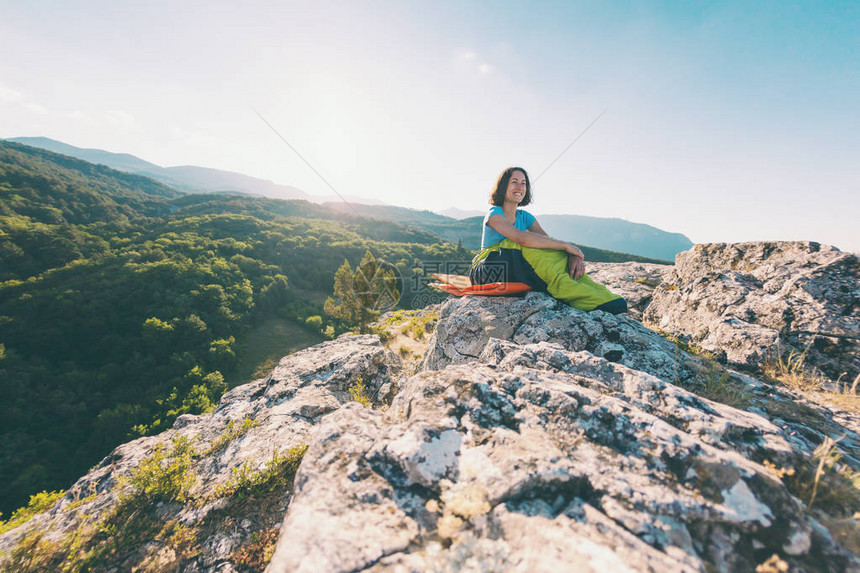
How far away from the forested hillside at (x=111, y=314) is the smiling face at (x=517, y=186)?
35.5 m

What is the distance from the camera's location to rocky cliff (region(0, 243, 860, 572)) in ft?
6.40

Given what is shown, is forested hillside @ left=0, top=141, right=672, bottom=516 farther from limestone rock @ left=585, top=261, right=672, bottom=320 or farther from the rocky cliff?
the rocky cliff

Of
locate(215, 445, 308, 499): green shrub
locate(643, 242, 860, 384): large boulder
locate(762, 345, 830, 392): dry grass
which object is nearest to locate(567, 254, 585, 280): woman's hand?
locate(643, 242, 860, 384): large boulder

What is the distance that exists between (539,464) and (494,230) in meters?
4.77

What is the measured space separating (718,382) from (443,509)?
474 cm

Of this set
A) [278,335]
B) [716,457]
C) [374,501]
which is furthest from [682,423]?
[278,335]

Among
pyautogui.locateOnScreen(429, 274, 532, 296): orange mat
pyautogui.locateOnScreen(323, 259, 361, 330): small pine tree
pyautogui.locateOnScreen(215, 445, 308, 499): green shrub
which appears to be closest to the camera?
pyautogui.locateOnScreen(215, 445, 308, 499): green shrub

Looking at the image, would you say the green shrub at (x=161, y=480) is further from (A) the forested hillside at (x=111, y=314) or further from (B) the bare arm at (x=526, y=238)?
(A) the forested hillside at (x=111, y=314)

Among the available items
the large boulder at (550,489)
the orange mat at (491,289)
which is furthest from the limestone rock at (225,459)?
the orange mat at (491,289)

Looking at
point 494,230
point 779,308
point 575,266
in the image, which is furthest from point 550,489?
point 779,308

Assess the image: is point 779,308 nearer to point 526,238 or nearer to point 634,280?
point 526,238

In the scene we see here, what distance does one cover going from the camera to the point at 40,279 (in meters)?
45.3

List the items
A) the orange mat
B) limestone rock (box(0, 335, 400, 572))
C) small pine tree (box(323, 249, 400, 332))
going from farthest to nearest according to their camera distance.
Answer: small pine tree (box(323, 249, 400, 332)), the orange mat, limestone rock (box(0, 335, 400, 572))

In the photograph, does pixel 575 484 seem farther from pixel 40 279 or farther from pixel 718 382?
pixel 40 279
